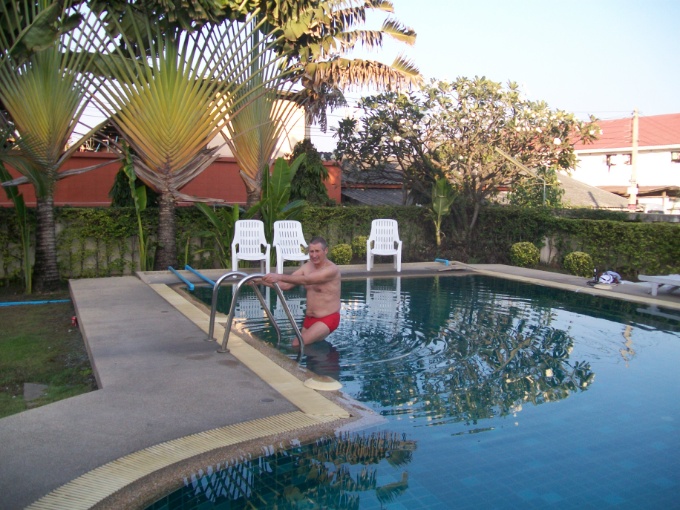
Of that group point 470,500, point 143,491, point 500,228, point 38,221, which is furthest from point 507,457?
point 500,228

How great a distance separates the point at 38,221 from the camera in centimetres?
1154

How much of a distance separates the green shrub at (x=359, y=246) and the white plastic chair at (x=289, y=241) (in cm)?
247

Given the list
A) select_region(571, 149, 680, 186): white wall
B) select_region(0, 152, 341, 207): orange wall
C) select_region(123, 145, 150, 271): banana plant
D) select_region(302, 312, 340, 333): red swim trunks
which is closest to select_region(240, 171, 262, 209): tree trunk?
→ select_region(123, 145, 150, 271): banana plant

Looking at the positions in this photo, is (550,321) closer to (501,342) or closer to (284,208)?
(501,342)

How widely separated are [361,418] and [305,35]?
997 cm

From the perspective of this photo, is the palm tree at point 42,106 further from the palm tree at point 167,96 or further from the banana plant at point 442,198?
the banana plant at point 442,198

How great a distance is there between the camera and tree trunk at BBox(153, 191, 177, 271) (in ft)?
42.0

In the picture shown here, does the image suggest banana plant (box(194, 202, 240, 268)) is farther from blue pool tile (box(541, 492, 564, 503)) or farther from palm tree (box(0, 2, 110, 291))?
blue pool tile (box(541, 492, 564, 503))

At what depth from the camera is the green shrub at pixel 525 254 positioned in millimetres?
15844

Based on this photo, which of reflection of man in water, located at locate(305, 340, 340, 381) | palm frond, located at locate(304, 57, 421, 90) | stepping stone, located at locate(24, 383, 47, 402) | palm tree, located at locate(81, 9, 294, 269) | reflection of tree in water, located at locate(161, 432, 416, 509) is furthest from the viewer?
palm frond, located at locate(304, 57, 421, 90)

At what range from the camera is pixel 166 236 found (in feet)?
42.6

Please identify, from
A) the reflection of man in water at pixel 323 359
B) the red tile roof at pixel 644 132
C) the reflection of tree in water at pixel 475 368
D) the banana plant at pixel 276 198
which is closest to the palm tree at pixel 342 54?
the banana plant at pixel 276 198

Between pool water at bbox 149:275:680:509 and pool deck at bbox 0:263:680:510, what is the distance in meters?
0.24

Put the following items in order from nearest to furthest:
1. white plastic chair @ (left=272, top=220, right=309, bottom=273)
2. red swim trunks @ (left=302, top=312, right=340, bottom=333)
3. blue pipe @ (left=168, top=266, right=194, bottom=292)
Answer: red swim trunks @ (left=302, top=312, right=340, bottom=333) < blue pipe @ (left=168, top=266, right=194, bottom=292) < white plastic chair @ (left=272, top=220, right=309, bottom=273)
